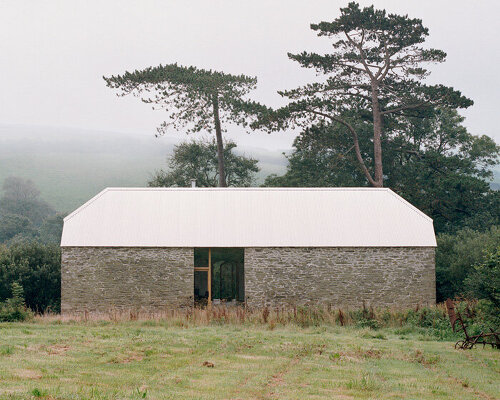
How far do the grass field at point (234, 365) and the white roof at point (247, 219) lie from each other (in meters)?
6.59

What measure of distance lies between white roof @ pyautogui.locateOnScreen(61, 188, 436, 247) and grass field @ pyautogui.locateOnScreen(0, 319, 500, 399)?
21.6ft

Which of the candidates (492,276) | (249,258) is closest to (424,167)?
(249,258)

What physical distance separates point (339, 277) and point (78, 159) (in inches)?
4959

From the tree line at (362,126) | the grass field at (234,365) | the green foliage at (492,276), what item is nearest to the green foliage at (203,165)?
the tree line at (362,126)

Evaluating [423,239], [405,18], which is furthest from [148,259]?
[405,18]

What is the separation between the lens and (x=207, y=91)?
42.7 metres

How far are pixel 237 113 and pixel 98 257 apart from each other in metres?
20.2

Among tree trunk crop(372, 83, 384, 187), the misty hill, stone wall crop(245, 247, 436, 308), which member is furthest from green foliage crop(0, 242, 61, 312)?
the misty hill

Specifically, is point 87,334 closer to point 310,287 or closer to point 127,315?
point 127,315

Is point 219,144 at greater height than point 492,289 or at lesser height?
greater

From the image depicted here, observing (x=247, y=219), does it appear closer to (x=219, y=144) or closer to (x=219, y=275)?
(x=219, y=275)

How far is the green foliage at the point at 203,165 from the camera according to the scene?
45844 mm

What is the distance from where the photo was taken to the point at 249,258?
26.0 m

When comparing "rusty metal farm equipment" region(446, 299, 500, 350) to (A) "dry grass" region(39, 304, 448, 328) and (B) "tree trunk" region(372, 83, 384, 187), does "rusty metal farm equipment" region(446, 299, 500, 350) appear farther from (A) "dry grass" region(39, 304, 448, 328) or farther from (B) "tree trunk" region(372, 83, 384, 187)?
(B) "tree trunk" region(372, 83, 384, 187)
